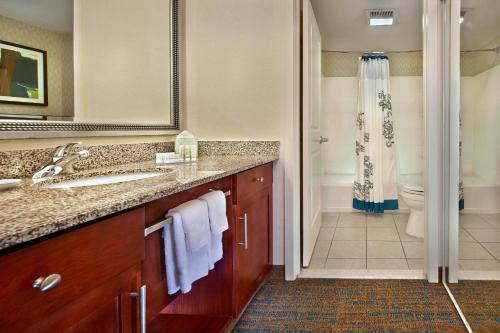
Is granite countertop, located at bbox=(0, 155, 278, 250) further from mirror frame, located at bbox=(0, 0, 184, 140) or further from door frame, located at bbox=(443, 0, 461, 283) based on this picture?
door frame, located at bbox=(443, 0, 461, 283)

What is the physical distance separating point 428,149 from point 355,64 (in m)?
2.88

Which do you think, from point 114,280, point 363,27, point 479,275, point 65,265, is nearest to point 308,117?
point 479,275

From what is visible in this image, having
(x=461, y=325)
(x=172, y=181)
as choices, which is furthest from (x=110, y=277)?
(x=461, y=325)

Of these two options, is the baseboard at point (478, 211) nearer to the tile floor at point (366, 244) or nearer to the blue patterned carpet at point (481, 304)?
the blue patterned carpet at point (481, 304)

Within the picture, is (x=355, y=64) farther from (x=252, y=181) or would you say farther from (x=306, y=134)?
(x=252, y=181)

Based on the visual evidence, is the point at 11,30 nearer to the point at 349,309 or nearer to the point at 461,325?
the point at 349,309

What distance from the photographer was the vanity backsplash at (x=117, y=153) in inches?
55.6

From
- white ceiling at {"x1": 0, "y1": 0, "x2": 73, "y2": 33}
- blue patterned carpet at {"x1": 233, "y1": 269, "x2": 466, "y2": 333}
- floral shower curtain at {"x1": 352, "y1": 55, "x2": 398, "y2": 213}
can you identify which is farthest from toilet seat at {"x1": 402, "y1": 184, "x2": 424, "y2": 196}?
white ceiling at {"x1": 0, "y1": 0, "x2": 73, "y2": 33}

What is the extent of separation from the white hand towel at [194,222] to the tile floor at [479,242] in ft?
4.07

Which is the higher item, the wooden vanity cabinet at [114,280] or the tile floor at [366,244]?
the wooden vanity cabinet at [114,280]

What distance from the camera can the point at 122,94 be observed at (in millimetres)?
2070

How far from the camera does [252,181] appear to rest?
6.89ft

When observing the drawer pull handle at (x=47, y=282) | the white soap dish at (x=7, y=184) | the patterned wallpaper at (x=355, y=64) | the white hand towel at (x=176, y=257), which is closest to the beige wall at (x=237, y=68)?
the white hand towel at (x=176, y=257)

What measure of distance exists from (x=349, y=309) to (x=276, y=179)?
2.85ft
